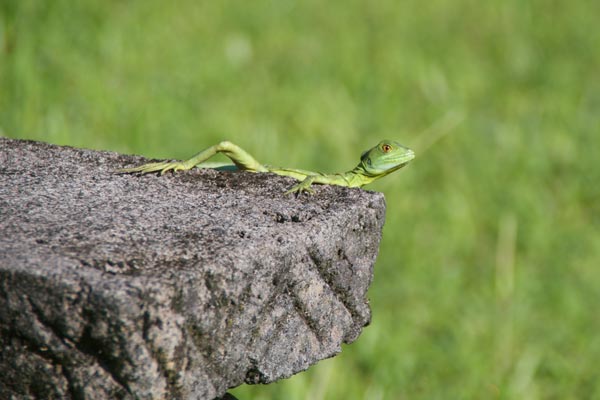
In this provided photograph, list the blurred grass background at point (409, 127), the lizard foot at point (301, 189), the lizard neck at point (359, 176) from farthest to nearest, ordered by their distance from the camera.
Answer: the blurred grass background at point (409, 127), the lizard neck at point (359, 176), the lizard foot at point (301, 189)

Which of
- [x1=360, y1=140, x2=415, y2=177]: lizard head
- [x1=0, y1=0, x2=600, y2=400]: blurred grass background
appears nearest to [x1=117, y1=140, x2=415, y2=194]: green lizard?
[x1=360, y1=140, x2=415, y2=177]: lizard head

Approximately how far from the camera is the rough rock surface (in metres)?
2.00

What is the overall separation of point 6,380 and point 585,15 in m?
10.5

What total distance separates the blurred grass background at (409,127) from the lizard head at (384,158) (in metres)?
1.76

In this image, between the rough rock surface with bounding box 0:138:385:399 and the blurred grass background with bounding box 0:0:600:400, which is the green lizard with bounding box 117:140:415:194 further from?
the blurred grass background with bounding box 0:0:600:400

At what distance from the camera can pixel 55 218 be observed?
2.39 meters

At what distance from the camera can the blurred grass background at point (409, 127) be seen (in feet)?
21.3

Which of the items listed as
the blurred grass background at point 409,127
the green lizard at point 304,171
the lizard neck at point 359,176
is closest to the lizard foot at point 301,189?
the green lizard at point 304,171

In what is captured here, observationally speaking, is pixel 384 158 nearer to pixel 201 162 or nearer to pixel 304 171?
pixel 304 171

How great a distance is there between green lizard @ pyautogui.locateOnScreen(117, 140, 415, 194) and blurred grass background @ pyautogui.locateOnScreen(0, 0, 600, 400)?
176 cm

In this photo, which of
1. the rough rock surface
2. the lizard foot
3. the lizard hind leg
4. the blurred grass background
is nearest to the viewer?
the rough rock surface

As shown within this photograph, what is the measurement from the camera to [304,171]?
349 cm

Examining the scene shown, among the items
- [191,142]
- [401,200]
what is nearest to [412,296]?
[401,200]

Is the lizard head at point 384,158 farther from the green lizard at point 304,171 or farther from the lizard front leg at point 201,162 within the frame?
the lizard front leg at point 201,162
